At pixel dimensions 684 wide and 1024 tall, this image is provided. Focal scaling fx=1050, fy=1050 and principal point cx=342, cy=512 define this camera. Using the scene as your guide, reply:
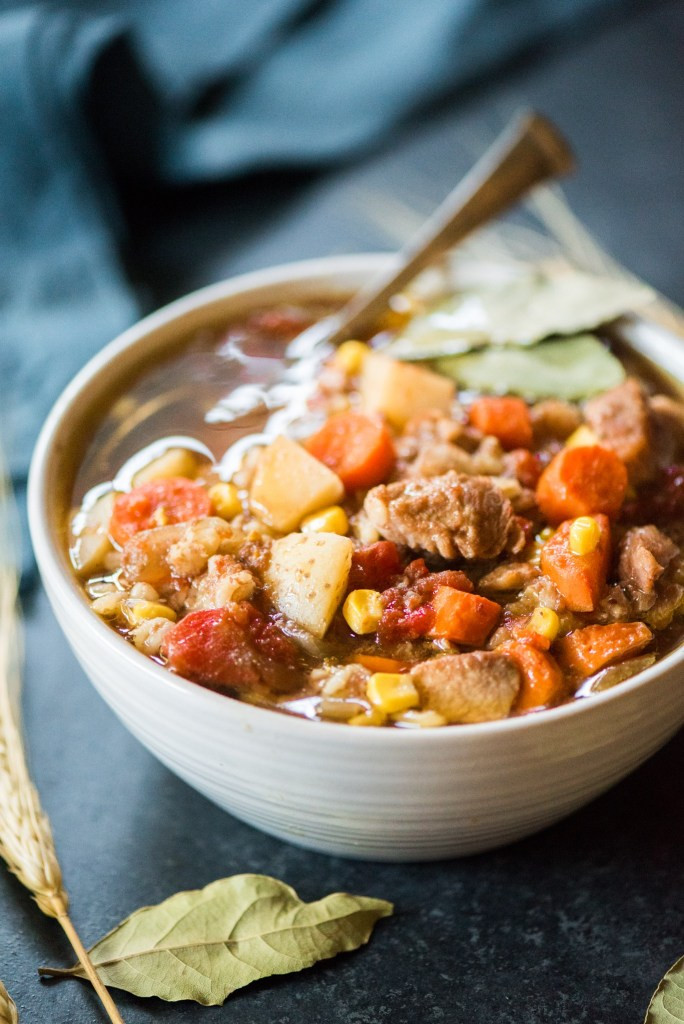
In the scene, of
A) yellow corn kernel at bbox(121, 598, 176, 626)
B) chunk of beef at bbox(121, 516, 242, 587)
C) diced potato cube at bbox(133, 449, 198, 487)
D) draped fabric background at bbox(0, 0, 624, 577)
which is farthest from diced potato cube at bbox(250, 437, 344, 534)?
draped fabric background at bbox(0, 0, 624, 577)

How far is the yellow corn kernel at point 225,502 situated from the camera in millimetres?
2465

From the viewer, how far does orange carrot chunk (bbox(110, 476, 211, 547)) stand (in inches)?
96.2

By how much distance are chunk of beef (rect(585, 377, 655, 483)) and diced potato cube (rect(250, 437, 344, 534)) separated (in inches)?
26.7

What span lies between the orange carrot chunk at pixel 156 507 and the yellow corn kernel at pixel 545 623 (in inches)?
31.6

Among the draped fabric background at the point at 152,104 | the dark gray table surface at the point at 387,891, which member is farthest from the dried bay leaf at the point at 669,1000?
the draped fabric background at the point at 152,104

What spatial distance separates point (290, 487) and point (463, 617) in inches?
21.6

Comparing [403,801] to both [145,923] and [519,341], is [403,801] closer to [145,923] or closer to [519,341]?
[145,923]

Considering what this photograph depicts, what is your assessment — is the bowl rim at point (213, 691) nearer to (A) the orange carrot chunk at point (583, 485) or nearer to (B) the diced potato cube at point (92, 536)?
(B) the diced potato cube at point (92, 536)

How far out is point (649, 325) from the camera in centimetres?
301

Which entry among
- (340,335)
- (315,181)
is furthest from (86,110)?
(340,335)

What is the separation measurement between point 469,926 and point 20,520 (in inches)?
67.0

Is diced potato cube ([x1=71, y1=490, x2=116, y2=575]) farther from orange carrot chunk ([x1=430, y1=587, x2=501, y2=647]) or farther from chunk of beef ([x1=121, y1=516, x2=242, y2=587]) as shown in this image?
orange carrot chunk ([x1=430, y1=587, x2=501, y2=647])

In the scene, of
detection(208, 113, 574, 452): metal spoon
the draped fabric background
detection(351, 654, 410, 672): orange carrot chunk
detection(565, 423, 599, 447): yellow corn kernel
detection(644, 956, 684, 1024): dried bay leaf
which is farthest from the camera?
the draped fabric background

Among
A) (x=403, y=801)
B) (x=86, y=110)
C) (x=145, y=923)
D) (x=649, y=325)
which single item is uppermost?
(x=86, y=110)
